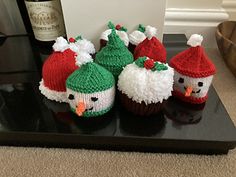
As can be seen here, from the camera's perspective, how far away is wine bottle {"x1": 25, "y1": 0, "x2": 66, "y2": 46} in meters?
0.66

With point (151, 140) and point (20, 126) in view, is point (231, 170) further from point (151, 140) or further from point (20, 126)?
point (20, 126)

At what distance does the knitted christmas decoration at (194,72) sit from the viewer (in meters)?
0.47

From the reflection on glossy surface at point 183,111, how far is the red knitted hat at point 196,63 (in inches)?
2.7

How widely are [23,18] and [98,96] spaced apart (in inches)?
18.3

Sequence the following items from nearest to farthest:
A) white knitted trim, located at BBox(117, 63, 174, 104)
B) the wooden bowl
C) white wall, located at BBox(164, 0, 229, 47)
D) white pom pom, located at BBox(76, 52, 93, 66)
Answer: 1. white knitted trim, located at BBox(117, 63, 174, 104)
2. white pom pom, located at BBox(76, 52, 93, 66)
3. the wooden bowl
4. white wall, located at BBox(164, 0, 229, 47)

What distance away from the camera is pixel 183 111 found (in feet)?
1.65

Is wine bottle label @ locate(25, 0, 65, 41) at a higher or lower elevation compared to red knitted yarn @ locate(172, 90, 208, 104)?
higher

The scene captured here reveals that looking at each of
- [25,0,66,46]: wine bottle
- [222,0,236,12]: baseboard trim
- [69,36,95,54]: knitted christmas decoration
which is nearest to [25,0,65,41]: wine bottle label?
[25,0,66,46]: wine bottle

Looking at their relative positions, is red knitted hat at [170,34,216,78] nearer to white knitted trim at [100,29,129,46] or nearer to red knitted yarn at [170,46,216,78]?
red knitted yarn at [170,46,216,78]

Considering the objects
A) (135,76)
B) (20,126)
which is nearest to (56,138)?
(20,126)

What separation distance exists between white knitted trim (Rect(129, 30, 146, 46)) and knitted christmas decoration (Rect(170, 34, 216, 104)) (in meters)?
0.12

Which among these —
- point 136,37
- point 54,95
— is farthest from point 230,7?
point 54,95

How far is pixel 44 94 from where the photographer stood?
1.77 feet

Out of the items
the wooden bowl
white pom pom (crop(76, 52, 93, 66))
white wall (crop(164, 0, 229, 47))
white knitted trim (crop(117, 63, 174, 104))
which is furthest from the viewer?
white wall (crop(164, 0, 229, 47))
